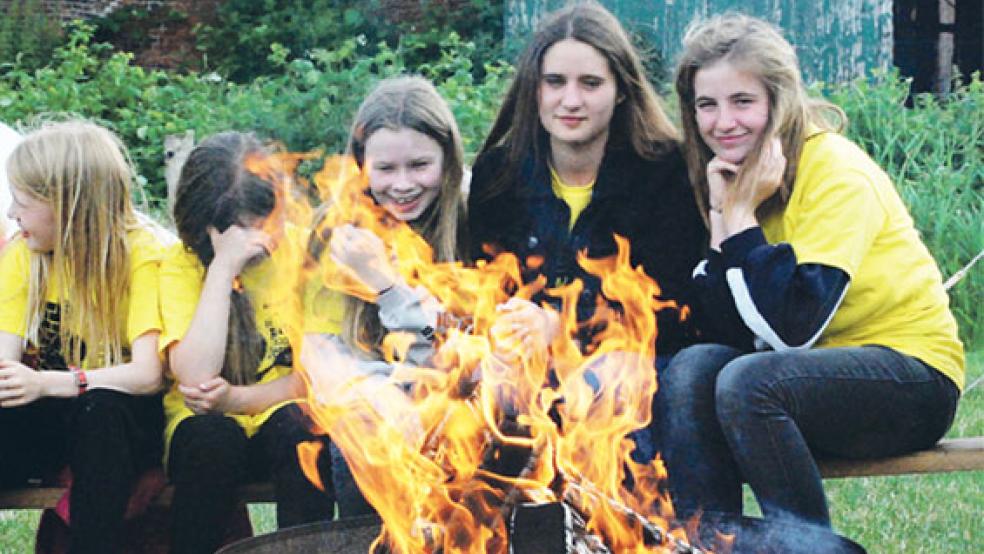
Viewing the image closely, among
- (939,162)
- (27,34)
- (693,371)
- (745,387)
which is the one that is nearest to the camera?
(745,387)

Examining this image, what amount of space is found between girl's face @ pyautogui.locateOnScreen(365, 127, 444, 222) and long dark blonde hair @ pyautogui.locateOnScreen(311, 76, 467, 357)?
0.03 m

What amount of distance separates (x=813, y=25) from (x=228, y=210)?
21.8 ft

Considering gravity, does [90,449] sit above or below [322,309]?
below

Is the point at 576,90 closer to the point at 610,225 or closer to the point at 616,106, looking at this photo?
the point at 616,106

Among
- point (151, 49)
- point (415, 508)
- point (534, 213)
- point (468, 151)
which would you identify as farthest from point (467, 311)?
point (151, 49)

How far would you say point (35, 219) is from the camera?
374cm

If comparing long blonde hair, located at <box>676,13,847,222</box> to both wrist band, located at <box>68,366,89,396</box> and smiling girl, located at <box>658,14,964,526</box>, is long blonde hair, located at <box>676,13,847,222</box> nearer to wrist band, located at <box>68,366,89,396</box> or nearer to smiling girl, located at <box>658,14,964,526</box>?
smiling girl, located at <box>658,14,964,526</box>

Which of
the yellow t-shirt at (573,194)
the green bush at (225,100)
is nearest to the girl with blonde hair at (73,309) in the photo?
the yellow t-shirt at (573,194)

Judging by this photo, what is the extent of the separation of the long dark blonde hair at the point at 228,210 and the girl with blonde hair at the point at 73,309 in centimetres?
12

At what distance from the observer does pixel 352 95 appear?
8.37m

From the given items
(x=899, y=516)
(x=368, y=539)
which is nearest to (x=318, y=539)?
(x=368, y=539)

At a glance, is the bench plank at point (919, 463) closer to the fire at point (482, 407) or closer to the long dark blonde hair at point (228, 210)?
the fire at point (482, 407)

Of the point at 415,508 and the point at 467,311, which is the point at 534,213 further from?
the point at 415,508

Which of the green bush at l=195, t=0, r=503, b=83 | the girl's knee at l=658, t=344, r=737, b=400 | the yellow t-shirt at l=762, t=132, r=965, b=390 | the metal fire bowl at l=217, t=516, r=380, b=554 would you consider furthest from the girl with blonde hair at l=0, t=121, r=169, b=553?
the green bush at l=195, t=0, r=503, b=83
